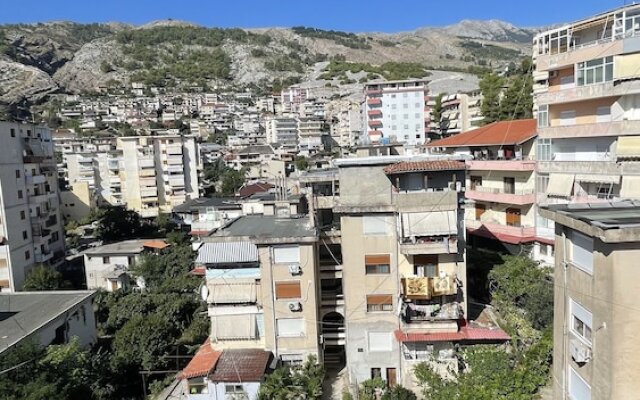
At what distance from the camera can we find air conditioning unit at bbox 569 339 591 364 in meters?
7.75

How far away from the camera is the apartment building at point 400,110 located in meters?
78.1

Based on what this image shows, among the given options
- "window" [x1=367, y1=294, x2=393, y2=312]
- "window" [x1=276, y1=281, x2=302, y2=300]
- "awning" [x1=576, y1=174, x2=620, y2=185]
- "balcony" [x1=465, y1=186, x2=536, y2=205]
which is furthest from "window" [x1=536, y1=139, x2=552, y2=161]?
"window" [x1=276, y1=281, x2=302, y2=300]

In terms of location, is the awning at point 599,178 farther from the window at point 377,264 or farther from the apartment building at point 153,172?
the apartment building at point 153,172

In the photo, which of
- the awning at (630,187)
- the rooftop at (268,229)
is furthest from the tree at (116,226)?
the awning at (630,187)

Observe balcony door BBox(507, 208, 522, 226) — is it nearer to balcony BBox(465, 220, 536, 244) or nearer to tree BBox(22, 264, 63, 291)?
balcony BBox(465, 220, 536, 244)

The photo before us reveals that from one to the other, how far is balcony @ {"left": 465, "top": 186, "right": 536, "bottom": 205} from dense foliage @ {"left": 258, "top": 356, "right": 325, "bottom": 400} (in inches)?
658

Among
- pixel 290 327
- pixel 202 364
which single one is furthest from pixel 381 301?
pixel 202 364

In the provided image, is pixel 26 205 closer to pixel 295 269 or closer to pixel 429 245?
pixel 295 269

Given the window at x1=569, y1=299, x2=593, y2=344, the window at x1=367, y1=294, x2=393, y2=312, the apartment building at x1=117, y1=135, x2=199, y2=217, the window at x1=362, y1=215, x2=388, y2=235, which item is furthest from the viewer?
the apartment building at x1=117, y1=135, x2=199, y2=217

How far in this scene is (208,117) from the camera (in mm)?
131875

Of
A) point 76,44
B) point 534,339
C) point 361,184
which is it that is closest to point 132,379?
point 361,184

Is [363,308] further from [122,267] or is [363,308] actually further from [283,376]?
[122,267]

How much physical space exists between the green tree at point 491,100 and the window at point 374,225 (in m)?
42.3

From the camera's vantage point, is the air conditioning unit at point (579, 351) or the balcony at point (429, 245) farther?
the balcony at point (429, 245)
